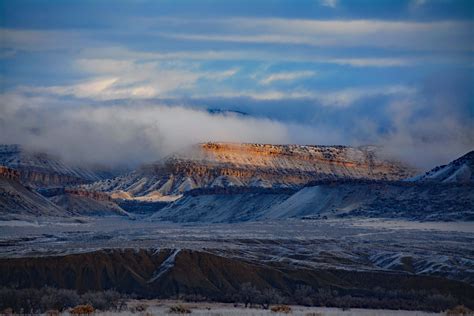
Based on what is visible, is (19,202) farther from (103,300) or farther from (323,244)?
(103,300)

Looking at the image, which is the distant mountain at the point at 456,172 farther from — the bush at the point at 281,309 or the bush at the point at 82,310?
the bush at the point at 82,310

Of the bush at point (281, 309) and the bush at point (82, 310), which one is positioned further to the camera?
the bush at point (281, 309)

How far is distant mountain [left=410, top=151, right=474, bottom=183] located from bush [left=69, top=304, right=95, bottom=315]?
105 metres

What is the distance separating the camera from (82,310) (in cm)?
5647

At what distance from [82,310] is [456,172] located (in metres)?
115

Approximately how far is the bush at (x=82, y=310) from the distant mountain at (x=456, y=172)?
10483 centimetres

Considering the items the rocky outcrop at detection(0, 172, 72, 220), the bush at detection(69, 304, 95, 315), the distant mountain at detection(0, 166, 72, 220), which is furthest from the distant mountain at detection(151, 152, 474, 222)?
the bush at detection(69, 304, 95, 315)

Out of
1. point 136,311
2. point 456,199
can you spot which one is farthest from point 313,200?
point 136,311

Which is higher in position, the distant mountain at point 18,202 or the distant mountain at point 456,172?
the distant mountain at point 456,172

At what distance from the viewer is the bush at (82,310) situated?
56.2m

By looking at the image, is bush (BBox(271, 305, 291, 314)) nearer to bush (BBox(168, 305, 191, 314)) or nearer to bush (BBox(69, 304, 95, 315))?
bush (BBox(168, 305, 191, 314))

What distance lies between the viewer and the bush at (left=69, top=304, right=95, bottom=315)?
56.2 m

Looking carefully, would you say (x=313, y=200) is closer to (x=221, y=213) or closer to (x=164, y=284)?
(x=221, y=213)

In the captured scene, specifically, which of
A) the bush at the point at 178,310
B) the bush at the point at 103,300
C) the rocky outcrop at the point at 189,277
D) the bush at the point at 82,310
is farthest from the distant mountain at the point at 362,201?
the bush at the point at 82,310
